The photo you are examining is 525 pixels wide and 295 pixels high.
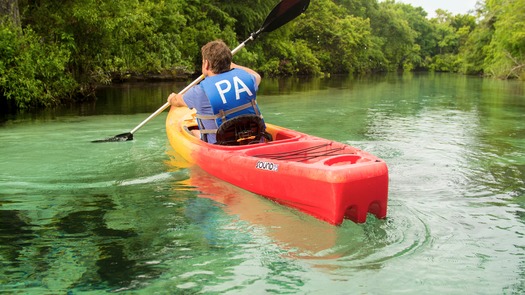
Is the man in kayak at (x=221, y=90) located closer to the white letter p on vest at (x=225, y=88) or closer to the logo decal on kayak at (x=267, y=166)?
the white letter p on vest at (x=225, y=88)

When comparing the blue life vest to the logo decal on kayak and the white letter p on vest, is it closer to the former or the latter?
the white letter p on vest

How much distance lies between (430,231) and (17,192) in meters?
3.70

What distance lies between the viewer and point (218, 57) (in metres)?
4.82

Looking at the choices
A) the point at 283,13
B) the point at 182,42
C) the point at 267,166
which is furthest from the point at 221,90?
the point at 182,42

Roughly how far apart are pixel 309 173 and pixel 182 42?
19783 mm

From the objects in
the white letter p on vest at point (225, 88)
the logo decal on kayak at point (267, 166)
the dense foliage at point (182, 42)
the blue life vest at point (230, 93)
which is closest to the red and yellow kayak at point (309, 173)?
the logo decal on kayak at point (267, 166)

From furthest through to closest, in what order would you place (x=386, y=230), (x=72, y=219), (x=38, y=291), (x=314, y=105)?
(x=314, y=105) < (x=72, y=219) < (x=386, y=230) < (x=38, y=291)

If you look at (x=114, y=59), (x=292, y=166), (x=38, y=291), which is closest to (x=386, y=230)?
(x=292, y=166)

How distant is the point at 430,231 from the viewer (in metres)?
3.85

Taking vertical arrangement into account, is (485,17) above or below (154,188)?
above

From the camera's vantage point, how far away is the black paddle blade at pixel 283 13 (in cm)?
752

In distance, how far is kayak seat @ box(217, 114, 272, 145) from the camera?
498 centimetres

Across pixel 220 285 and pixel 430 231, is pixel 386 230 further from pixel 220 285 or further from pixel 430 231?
pixel 220 285

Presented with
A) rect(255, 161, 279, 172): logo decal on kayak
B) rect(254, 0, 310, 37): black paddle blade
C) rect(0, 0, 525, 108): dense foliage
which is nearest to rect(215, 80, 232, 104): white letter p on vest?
rect(255, 161, 279, 172): logo decal on kayak
